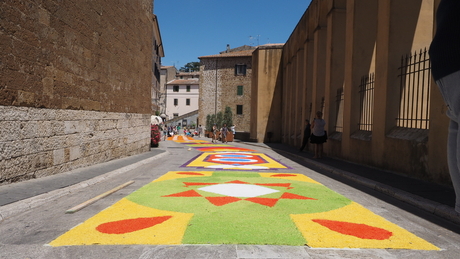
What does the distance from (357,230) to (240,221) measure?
1333 mm

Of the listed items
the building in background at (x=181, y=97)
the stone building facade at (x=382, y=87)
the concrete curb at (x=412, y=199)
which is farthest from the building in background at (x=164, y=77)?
the concrete curb at (x=412, y=199)

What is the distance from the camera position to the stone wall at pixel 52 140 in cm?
596

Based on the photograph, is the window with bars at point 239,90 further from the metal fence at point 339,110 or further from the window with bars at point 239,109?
the metal fence at point 339,110

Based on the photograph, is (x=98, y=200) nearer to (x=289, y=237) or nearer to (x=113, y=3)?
(x=289, y=237)

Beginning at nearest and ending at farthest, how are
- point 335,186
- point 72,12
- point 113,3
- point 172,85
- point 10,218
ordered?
1. point 10,218
2. point 335,186
3. point 72,12
4. point 113,3
5. point 172,85

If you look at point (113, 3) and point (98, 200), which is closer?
point (98, 200)

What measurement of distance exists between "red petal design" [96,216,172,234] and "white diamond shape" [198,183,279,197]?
1.93 metres

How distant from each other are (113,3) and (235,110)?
4009 cm

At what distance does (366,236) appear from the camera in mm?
3699

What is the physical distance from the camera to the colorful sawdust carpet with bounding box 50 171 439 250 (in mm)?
3488

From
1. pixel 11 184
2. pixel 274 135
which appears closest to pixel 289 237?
pixel 11 184

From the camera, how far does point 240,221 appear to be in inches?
164

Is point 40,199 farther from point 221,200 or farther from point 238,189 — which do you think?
point 238,189

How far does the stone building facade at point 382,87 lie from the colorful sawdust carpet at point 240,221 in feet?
10.1
